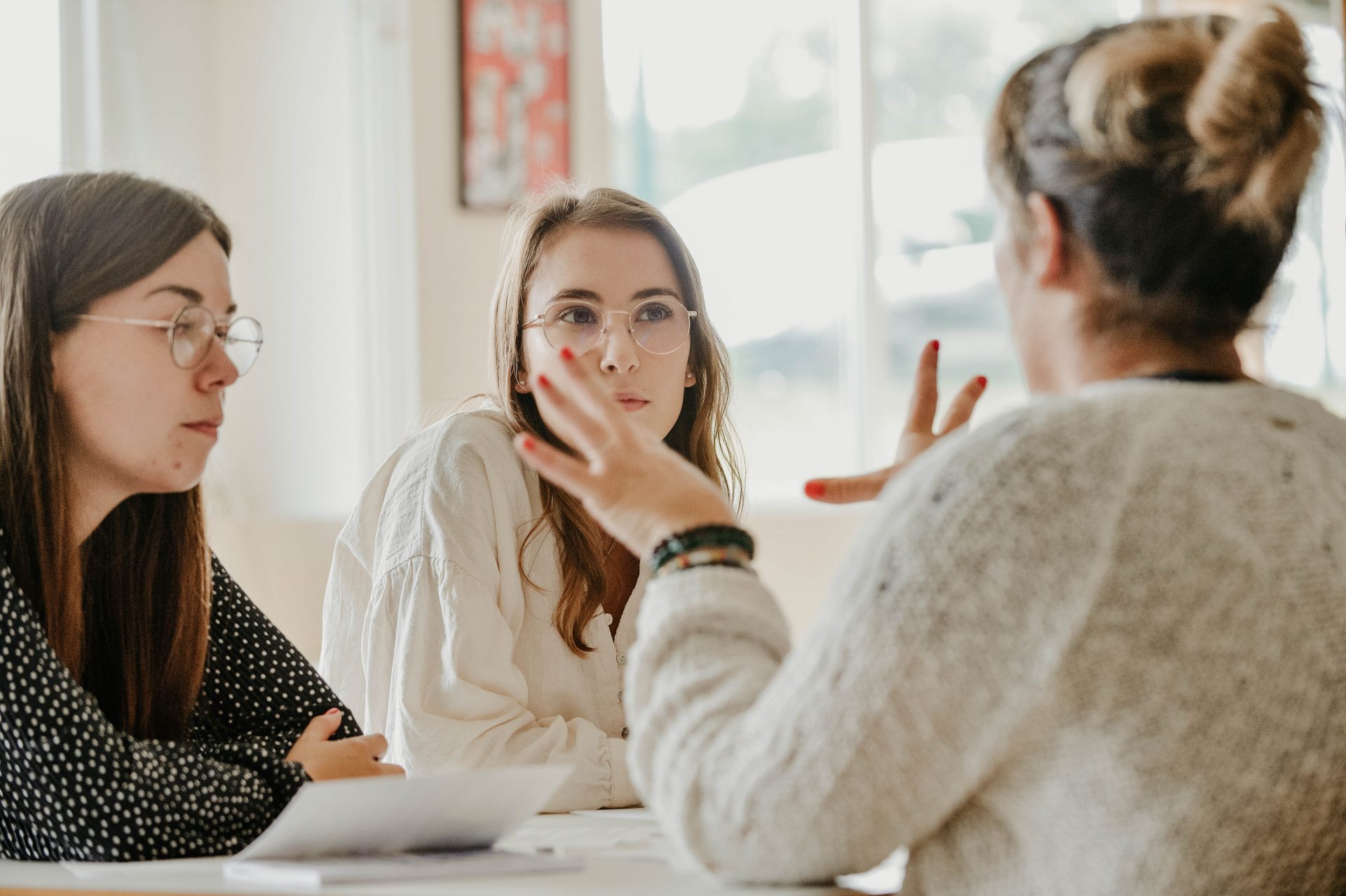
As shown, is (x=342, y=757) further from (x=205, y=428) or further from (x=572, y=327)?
(x=572, y=327)

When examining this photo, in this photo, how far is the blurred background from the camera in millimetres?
3270

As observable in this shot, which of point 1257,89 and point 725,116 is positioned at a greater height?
point 725,116

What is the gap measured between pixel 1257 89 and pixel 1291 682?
402mm

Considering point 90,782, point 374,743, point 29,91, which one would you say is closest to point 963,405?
point 374,743

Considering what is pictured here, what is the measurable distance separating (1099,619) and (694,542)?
291mm

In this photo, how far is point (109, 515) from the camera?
150 centimetres

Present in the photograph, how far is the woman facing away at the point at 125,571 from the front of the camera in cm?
117

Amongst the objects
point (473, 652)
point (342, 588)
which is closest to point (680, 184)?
point (342, 588)

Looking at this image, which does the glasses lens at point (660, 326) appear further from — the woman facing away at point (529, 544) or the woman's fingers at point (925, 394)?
the woman's fingers at point (925, 394)

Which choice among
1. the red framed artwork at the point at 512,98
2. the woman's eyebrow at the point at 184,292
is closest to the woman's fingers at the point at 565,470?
the woman's eyebrow at the point at 184,292

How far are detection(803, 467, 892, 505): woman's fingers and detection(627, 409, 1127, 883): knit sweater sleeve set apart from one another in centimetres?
41

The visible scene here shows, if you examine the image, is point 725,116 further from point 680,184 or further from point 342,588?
point 342,588

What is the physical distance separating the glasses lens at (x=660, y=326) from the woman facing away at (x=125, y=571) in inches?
19.1

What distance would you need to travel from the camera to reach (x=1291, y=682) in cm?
88
